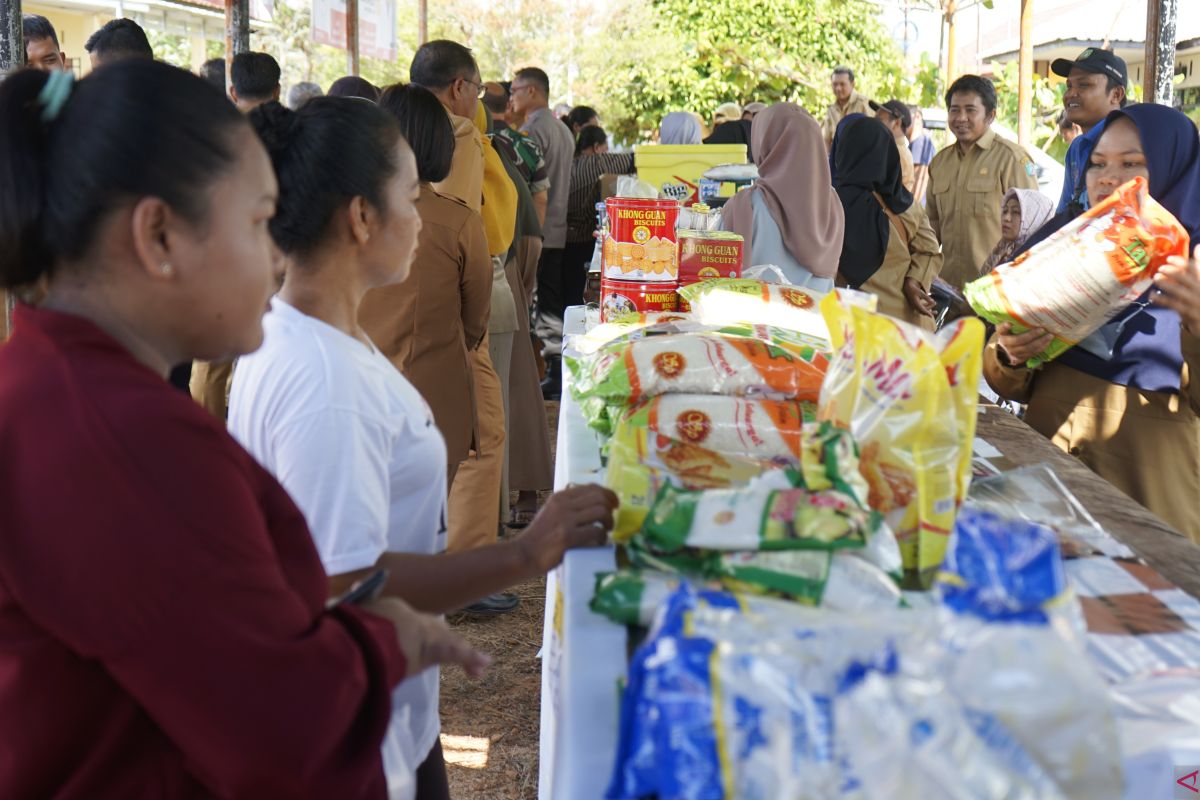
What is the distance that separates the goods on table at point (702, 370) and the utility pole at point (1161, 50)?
323cm

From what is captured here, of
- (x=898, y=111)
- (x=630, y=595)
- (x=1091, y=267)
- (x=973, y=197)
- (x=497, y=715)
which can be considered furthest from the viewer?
(x=898, y=111)

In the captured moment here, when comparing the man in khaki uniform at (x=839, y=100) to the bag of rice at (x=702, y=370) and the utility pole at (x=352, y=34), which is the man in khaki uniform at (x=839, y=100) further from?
the bag of rice at (x=702, y=370)

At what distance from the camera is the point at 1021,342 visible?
108 inches

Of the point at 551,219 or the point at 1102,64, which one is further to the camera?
the point at 551,219

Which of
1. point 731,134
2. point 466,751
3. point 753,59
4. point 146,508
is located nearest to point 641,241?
point 466,751

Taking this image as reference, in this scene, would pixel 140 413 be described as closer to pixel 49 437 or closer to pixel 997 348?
pixel 49 437

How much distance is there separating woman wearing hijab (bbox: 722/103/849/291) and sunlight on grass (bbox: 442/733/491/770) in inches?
81.2

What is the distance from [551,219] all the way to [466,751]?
200 inches

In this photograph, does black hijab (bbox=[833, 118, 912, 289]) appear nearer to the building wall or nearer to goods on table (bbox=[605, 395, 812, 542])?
goods on table (bbox=[605, 395, 812, 542])

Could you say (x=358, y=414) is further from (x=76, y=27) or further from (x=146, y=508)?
(x=76, y=27)

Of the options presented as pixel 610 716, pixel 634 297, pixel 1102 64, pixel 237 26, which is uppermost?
pixel 237 26

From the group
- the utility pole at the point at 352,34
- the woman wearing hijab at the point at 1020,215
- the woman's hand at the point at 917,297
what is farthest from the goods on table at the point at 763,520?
the utility pole at the point at 352,34

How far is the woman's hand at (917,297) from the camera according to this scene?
215 inches

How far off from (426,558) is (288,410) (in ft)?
0.90
